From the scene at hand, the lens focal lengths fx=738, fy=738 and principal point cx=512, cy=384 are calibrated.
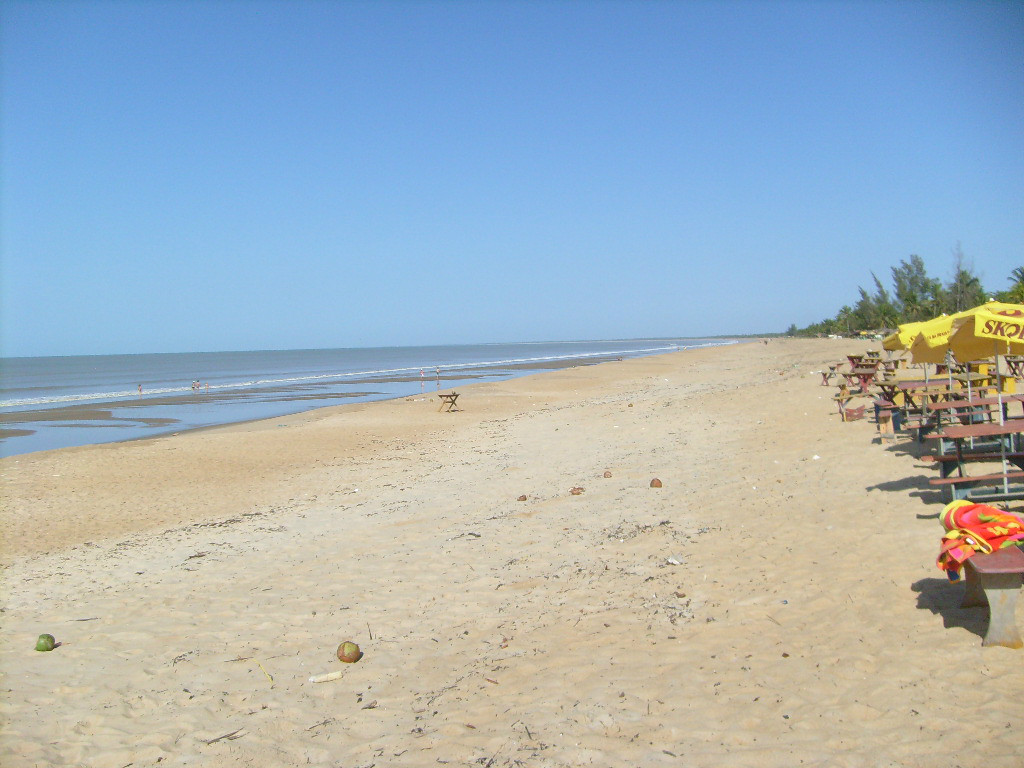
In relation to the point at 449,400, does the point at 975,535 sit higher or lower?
higher

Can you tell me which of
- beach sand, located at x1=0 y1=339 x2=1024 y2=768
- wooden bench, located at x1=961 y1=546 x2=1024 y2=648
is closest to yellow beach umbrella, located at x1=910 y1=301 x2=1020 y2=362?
beach sand, located at x1=0 y1=339 x2=1024 y2=768

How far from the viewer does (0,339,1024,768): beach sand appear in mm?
3920

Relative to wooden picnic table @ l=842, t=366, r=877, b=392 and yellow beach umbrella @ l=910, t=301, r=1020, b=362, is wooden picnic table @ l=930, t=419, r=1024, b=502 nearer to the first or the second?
yellow beach umbrella @ l=910, t=301, r=1020, b=362

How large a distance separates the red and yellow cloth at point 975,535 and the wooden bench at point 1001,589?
0.28 ft

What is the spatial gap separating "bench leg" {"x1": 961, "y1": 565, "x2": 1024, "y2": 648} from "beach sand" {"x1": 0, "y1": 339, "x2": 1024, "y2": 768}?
0.27 ft

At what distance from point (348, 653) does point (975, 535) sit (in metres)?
4.13

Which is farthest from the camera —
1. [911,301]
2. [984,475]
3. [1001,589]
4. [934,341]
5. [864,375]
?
[911,301]

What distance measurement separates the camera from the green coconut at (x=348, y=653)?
5.19 meters

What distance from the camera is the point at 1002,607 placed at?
4.18 meters

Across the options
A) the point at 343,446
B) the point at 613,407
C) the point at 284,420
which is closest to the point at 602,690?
the point at 343,446

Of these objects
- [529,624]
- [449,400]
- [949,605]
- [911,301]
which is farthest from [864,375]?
[911,301]

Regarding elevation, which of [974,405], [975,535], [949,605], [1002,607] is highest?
[974,405]

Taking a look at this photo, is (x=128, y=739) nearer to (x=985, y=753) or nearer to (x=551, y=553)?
(x=551, y=553)

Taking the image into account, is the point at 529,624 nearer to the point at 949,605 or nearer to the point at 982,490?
the point at 949,605
